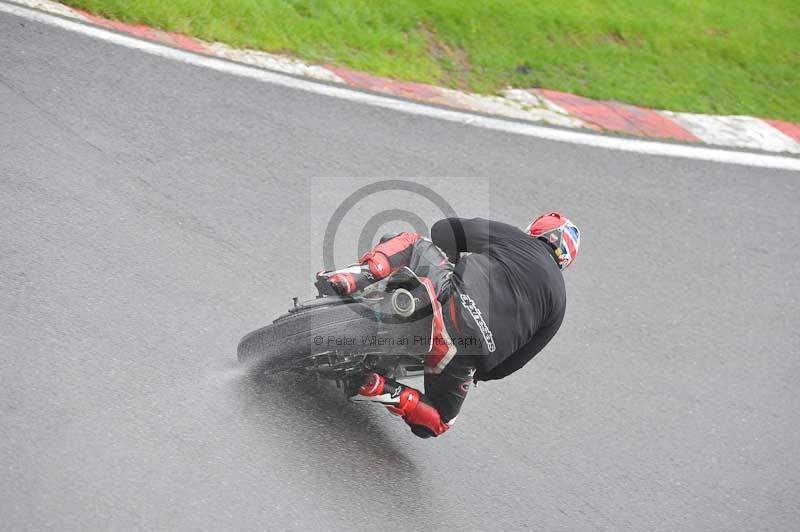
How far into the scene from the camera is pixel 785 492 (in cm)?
555

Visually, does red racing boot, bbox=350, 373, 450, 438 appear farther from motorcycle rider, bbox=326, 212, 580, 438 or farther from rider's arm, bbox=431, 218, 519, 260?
rider's arm, bbox=431, 218, 519, 260

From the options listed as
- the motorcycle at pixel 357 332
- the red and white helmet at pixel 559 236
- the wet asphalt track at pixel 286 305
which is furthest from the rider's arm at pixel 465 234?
the wet asphalt track at pixel 286 305

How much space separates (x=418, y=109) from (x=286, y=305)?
3.00 m

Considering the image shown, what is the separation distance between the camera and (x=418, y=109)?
8.17m

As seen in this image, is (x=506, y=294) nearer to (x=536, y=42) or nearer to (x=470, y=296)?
(x=470, y=296)

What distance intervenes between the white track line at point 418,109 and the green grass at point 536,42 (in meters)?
0.46

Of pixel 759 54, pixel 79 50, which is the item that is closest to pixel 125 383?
pixel 79 50

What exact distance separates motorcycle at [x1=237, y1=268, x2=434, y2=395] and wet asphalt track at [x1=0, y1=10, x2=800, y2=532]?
0.39 metres

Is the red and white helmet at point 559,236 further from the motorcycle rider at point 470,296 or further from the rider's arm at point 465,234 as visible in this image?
the rider's arm at point 465,234

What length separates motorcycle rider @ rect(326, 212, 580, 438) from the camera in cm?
463

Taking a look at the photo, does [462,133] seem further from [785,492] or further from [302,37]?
[785,492]

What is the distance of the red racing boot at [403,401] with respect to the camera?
4.85 metres

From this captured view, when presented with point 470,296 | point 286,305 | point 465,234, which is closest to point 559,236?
point 465,234

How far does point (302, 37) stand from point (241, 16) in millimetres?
575
